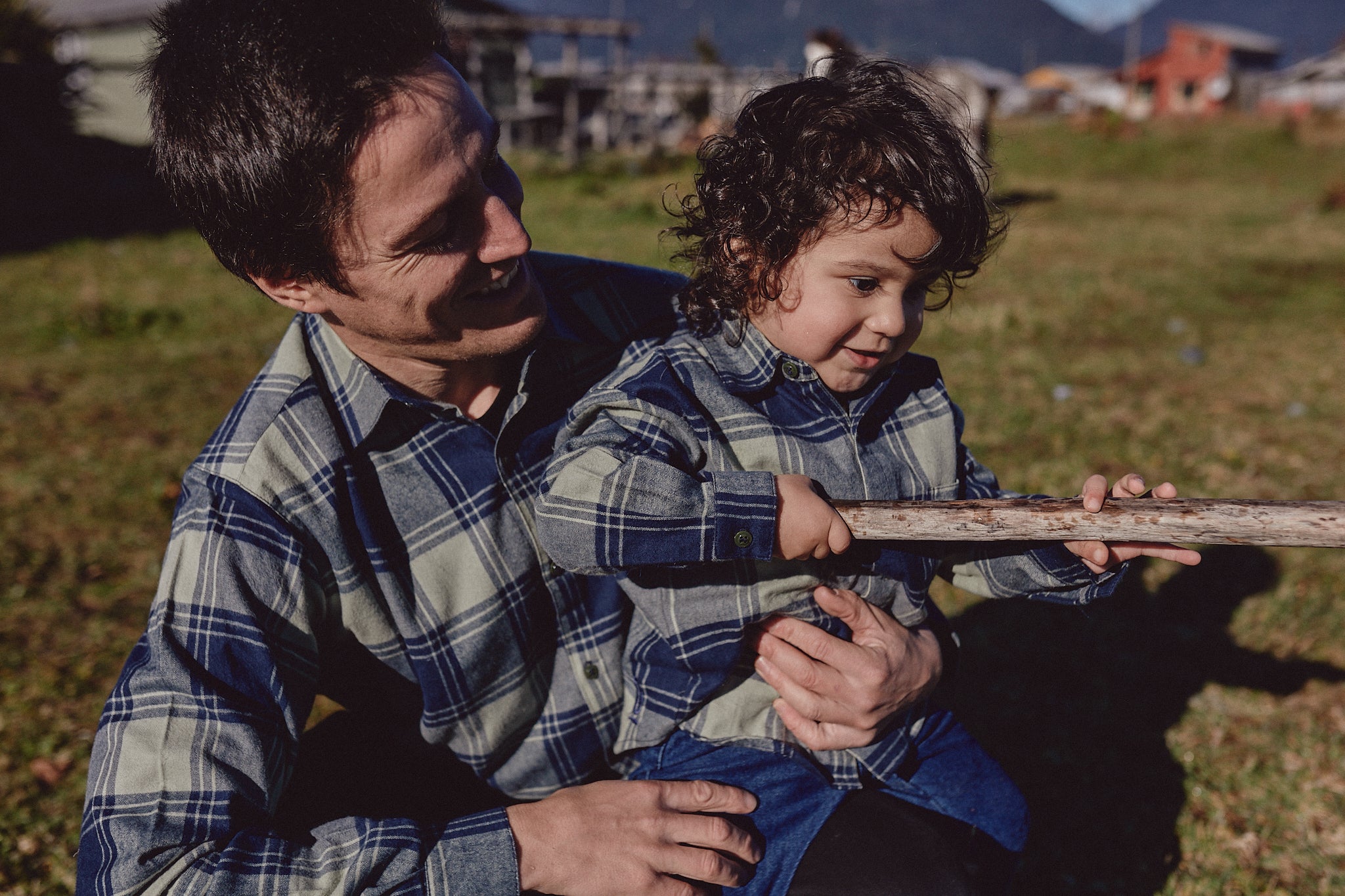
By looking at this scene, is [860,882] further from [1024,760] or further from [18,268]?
[18,268]

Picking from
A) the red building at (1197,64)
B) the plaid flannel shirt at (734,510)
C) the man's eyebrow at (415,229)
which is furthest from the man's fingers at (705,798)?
the red building at (1197,64)

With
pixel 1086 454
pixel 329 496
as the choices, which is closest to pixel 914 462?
pixel 329 496

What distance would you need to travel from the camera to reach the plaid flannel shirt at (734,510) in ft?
5.77

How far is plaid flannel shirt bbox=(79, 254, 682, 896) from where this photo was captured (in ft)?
5.36

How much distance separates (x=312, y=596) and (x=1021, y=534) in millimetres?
1352

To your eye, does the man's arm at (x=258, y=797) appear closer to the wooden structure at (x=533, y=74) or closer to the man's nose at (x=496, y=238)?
the man's nose at (x=496, y=238)

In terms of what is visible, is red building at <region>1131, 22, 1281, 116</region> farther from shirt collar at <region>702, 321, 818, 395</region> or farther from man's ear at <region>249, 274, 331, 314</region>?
man's ear at <region>249, 274, 331, 314</region>

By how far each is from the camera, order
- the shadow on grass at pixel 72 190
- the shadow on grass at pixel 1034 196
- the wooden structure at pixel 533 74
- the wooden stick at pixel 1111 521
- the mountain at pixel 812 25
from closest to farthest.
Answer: the wooden stick at pixel 1111 521, the mountain at pixel 812 25, the shadow on grass at pixel 72 190, the shadow on grass at pixel 1034 196, the wooden structure at pixel 533 74

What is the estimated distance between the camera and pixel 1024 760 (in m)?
3.43

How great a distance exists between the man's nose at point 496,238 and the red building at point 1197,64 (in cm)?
7023

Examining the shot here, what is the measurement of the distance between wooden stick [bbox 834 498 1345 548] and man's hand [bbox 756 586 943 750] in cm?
32

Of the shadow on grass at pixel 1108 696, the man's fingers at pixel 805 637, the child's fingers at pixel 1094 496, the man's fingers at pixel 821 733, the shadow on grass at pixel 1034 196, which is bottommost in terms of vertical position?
the shadow on grass at pixel 1108 696

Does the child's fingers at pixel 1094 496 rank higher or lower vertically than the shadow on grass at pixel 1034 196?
higher

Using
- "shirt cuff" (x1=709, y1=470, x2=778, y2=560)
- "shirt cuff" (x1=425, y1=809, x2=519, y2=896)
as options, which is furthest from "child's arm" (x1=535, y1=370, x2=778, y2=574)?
"shirt cuff" (x1=425, y1=809, x2=519, y2=896)
